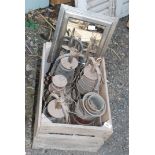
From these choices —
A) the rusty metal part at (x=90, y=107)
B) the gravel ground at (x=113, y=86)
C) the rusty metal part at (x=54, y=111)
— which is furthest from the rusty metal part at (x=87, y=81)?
the gravel ground at (x=113, y=86)

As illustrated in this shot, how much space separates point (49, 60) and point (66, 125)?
45 cm

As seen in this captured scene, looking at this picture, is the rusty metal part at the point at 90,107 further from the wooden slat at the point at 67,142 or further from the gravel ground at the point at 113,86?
the gravel ground at the point at 113,86

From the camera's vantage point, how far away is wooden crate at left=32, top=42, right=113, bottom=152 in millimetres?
1816

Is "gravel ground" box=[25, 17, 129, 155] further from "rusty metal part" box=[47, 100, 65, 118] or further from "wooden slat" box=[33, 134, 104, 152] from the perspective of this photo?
"rusty metal part" box=[47, 100, 65, 118]

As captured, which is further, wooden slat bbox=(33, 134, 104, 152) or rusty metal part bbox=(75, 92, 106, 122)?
wooden slat bbox=(33, 134, 104, 152)

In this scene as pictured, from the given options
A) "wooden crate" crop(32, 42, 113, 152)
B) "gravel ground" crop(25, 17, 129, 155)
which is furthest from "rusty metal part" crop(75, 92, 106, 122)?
"gravel ground" crop(25, 17, 129, 155)

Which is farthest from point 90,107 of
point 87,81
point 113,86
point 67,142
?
point 113,86

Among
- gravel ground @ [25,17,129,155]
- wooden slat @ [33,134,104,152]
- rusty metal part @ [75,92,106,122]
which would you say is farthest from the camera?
gravel ground @ [25,17,129,155]

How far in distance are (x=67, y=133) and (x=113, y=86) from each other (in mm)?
752

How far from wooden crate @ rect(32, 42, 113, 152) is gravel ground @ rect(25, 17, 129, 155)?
12 cm

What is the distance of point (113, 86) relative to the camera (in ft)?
8.29
